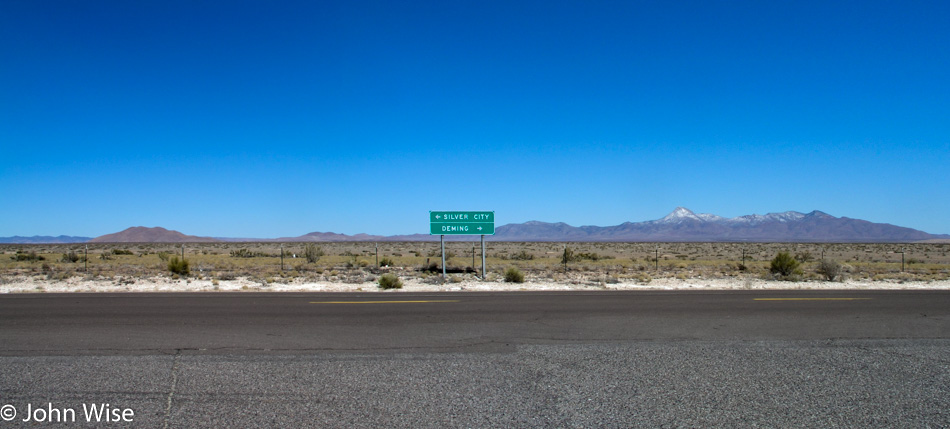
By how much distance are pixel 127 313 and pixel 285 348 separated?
6.62 meters

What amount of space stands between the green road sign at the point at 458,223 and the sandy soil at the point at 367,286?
11.9 ft

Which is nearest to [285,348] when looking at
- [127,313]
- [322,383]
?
[322,383]

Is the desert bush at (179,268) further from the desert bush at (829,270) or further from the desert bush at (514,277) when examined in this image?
the desert bush at (829,270)

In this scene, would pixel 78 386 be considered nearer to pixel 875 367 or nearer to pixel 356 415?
pixel 356 415

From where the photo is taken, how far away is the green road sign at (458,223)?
30.0m

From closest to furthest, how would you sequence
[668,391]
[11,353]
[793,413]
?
[793,413] < [668,391] < [11,353]

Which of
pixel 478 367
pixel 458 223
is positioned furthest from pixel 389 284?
pixel 478 367

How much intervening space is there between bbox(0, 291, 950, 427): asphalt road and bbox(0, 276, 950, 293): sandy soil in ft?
27.9

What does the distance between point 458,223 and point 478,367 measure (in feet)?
72.3

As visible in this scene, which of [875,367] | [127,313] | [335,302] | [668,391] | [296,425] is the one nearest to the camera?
[296,425]

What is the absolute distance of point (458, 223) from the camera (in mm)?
30328

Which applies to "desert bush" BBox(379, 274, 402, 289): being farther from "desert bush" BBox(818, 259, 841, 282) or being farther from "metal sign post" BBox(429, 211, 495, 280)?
"desert bush" BBox(818, 259, 841, 282)

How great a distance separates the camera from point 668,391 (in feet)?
23.8

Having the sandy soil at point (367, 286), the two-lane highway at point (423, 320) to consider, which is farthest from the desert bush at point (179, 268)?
the two-lane highway at point (423, 320)
